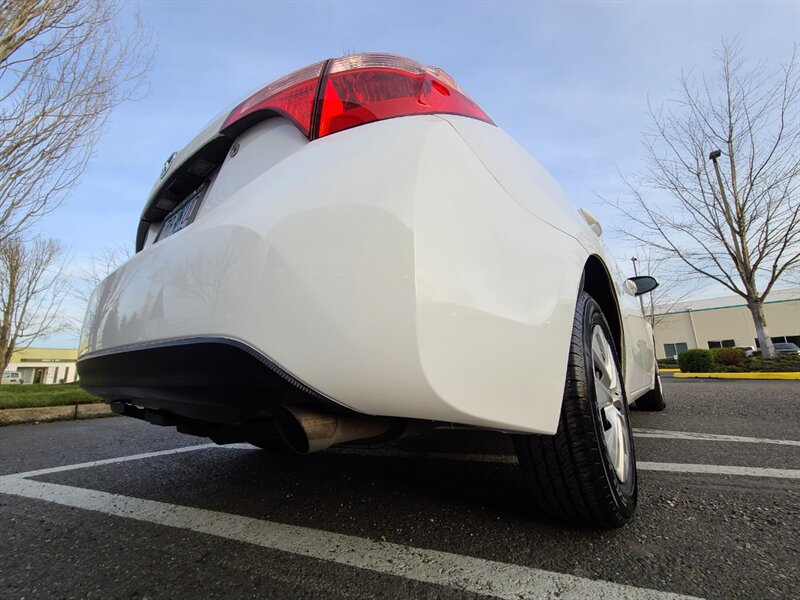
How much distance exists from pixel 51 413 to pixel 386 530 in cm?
565

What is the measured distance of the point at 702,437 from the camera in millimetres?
2941

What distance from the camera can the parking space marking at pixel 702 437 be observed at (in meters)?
2.73

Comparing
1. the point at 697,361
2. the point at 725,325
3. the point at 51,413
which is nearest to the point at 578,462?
the point at 51,413

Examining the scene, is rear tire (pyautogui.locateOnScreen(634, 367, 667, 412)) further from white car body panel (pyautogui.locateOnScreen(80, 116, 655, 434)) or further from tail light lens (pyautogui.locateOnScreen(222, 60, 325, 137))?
tail light lens (pyautogui.locateOnScreen(222, 60, 325, 137))

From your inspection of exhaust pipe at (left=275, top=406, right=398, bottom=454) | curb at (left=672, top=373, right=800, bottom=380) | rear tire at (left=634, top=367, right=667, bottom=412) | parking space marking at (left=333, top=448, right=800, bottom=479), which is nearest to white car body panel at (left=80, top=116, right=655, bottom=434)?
exhaust pipe at (left=275, top=406, right=398, bottom=454)

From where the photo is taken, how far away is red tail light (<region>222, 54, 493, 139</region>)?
1190 mm

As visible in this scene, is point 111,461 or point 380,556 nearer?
point 380,556

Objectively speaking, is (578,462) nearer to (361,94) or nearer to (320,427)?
(320,427)

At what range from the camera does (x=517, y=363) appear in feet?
3.48

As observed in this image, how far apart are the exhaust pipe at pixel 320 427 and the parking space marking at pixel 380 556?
38 centimetres

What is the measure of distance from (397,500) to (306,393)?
1003 millimetres

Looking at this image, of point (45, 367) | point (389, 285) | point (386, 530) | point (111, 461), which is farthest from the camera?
point (45, 367)

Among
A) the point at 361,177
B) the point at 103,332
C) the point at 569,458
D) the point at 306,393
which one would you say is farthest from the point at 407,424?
the point at 103,332

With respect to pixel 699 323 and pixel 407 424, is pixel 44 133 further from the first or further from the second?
pixel 699 323
